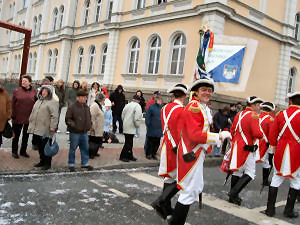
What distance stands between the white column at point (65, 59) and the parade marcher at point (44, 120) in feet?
75.2

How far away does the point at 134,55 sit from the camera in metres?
20.6

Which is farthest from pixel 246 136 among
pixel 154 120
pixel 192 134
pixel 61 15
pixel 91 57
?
pixel 61 15

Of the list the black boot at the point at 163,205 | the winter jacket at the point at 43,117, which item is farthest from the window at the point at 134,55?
the black boot at the point at 163,205

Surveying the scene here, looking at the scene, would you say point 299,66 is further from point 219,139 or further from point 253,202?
point 219,139

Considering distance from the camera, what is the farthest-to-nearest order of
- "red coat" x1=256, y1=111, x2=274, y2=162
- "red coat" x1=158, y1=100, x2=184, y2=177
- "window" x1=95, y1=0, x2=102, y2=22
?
1. "window" x1=95, y1=0, x2=102, y2=22
2. "red coat" x1=256, y1=111, x2=274, y2=162
3. "red coat" x1=158, y1=100, x2=184, y2=177

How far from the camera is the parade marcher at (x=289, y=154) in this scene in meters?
4.95

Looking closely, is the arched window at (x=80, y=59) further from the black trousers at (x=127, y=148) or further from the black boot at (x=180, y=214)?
the black boot at (x=180, y=214)

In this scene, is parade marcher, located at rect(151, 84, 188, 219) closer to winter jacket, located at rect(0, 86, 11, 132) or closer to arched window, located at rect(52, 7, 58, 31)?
winter jacket, located at rect(0, 86, 11, 132)

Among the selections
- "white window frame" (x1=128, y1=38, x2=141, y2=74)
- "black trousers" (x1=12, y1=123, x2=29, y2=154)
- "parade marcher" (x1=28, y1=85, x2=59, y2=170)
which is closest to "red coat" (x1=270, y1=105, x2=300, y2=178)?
"parade marcher" (x1=28, y1=85, x2=59, y2=170)

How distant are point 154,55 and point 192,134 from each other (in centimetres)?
1615

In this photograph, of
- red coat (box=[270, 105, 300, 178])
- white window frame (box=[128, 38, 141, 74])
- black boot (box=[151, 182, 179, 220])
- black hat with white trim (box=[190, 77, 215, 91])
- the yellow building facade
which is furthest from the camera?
white window frame (box=[128, 38, 141, 74])

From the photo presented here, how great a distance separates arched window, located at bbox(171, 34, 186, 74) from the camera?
57.1 feet

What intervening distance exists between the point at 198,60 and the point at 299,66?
59.0 feet

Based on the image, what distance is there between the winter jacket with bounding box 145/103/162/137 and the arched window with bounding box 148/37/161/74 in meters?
11.1
